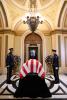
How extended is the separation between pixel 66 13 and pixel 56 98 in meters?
8.56

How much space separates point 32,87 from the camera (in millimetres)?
5145

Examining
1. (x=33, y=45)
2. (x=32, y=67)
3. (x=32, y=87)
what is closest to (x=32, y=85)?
(x=32, y=87)

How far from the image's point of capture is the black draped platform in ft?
16.9

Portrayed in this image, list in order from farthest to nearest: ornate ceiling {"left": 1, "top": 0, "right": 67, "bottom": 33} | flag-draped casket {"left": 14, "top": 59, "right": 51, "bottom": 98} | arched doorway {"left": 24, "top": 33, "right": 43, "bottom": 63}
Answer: arched doorway {"left": 24, "top": 33, "right": 43, "bottom": 63}
ornate ceiling {"left": 1, "top": 0, "right": 67, "bottom": 33}
flag-draped casket {"left": 14, "top": 59, "right": 51, "bottom": 98}

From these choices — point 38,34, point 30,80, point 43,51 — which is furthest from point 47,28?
point 30,80

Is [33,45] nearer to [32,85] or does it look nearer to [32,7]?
[32,7]

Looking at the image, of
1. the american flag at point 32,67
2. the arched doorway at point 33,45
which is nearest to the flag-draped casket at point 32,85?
the american flag at point 32,67

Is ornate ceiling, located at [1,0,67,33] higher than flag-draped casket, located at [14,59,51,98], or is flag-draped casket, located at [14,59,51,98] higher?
ornate ceiling, located at [1,0,67,33]

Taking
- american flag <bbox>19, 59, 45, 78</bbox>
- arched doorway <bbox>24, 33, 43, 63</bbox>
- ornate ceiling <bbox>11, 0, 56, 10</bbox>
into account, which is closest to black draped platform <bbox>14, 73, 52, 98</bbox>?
american flag <bbox>19, 59, 45, 78</bbox>

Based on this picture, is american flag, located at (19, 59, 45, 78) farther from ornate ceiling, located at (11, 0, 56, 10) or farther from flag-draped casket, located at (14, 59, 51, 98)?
ornate ceiling, located at (11, 0, 56, 10)

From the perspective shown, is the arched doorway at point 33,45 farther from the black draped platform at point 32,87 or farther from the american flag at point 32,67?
the american flag at point 32,67

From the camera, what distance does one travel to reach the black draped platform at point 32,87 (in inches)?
203

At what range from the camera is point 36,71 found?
4.96 meters

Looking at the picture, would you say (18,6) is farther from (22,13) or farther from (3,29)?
(3,29)
